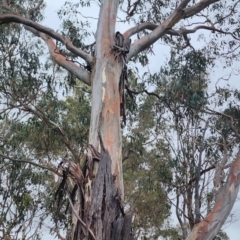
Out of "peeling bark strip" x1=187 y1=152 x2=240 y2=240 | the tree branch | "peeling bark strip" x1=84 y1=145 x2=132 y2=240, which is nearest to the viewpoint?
"peeling bark strip" x1=84 y1=145 x2=132 y2=240

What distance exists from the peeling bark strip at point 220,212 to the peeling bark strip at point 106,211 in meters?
1.36

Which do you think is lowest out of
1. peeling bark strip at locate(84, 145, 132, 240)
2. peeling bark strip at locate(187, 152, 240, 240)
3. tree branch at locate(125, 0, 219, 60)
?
peeling bark strip at locate(84, 145, 132, 240)

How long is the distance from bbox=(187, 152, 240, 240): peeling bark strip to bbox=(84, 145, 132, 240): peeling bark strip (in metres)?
1.36

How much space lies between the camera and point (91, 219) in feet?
13.7

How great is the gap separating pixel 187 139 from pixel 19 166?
10.5 feet

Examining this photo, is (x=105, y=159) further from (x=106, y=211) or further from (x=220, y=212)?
(x=220, y=212)

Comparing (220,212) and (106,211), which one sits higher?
(220,212)

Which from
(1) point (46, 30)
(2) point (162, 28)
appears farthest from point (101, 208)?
(1) point (46, 30)

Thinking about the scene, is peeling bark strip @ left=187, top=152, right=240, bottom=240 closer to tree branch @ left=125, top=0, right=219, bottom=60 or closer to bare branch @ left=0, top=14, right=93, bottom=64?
tree branch @ left=125, top=0, right=219, bottom=60

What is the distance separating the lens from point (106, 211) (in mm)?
4207

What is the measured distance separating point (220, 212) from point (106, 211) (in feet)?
5.62

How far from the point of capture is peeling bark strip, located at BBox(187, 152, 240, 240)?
5285mm

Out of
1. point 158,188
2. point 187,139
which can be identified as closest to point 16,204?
point 158,188

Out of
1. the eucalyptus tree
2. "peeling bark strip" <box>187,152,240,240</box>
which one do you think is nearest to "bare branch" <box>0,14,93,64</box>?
the eucalyptus tree
